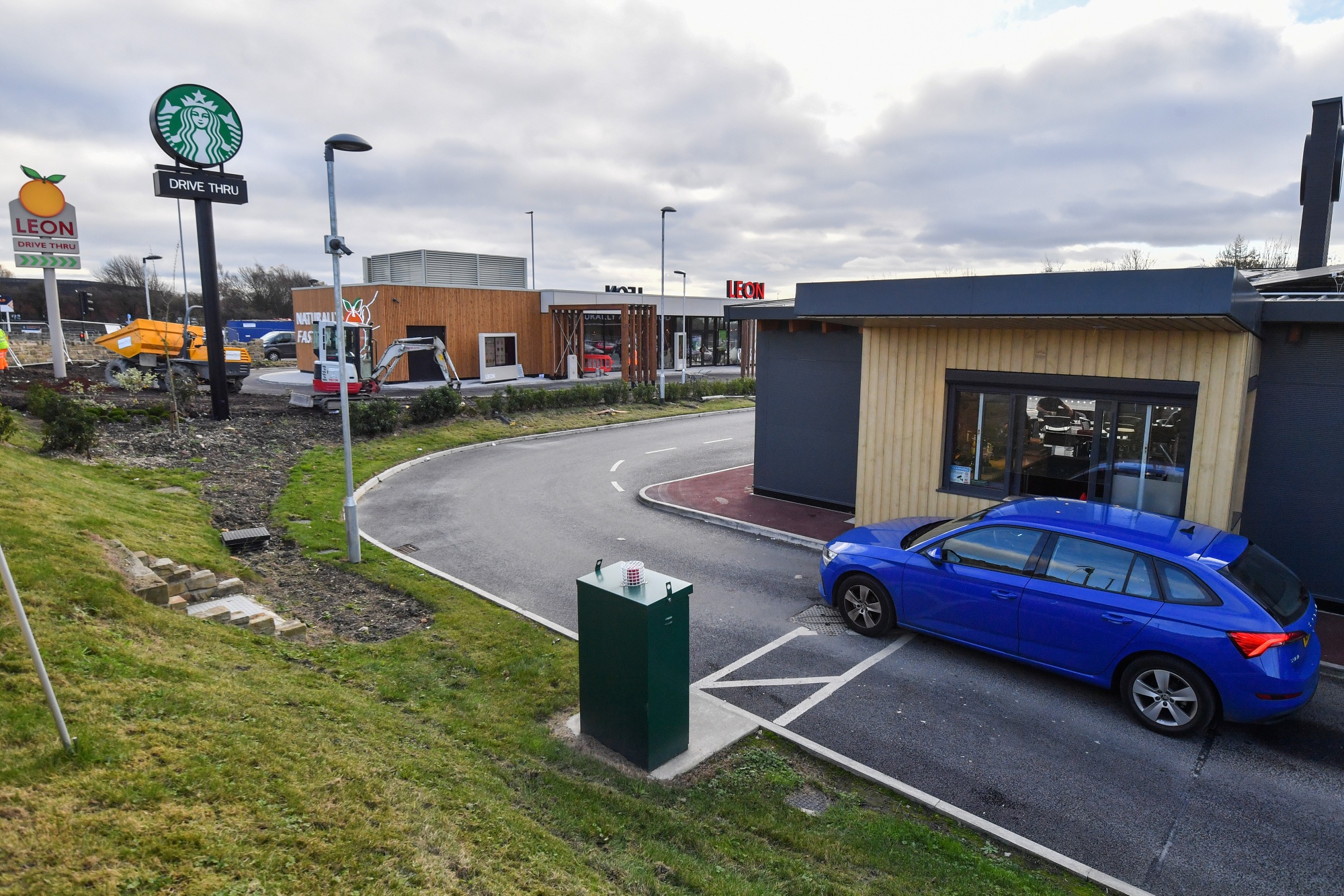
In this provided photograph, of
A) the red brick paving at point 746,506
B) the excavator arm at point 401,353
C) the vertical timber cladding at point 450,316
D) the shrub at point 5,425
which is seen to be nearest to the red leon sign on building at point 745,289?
the vertical timber cladding at point 450,316

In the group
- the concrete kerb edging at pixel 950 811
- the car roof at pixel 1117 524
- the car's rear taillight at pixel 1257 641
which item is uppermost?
the car roof at pixel 1117 524

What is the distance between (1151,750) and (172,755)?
283 inches

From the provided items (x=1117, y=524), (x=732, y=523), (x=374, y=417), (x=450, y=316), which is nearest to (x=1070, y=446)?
(x=1117, y=524)

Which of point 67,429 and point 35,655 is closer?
point 35,655

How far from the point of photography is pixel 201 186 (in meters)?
19.1

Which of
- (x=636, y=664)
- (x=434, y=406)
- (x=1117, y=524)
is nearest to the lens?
(x=636, y=664)

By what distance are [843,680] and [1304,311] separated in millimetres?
7231

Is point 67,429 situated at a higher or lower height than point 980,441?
lower

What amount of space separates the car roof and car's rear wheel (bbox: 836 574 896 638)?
141 centimetres

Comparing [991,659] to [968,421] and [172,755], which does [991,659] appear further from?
[172,755]

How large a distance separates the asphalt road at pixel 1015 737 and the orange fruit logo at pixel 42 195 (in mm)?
23047

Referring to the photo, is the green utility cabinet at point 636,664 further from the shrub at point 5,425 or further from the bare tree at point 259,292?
the bare tree at point 259,292

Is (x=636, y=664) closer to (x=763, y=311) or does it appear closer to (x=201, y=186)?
(x=763, y=311)

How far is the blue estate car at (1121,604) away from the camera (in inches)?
241
